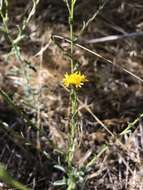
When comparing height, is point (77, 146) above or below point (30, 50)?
below

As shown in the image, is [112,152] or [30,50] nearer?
[112,152]

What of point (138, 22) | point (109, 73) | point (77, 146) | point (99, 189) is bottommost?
point (99, 189)

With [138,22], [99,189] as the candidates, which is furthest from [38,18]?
[99,189]

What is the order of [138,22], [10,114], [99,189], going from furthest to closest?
[138,22] < [10,114] < [99,189]

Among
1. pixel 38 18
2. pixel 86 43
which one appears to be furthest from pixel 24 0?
pixel 86 43

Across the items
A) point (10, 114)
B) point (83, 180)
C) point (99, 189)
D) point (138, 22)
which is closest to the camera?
point (83, 180)

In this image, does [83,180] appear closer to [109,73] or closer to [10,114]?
[10,114]
